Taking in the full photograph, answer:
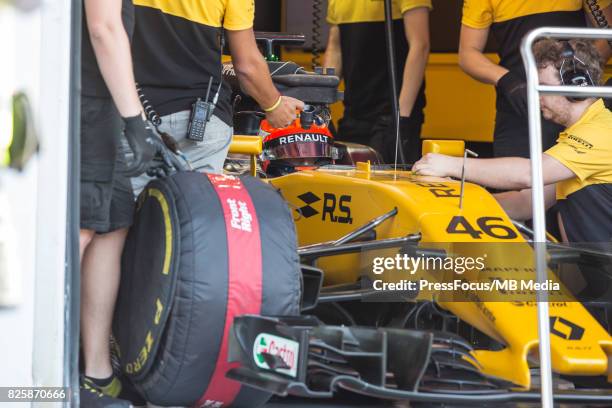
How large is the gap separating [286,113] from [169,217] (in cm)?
134

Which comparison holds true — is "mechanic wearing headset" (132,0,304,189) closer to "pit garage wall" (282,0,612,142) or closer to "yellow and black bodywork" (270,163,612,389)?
"yellow and black bodywork" (270,163,612,389)

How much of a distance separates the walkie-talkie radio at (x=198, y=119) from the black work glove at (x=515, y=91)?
162cm

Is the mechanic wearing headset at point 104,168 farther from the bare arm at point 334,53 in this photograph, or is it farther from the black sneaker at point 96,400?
the bare arm at point 334,53

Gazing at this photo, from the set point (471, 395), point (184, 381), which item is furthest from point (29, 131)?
point (471, 395)

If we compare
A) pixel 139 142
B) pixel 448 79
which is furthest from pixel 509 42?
pixel 139 142

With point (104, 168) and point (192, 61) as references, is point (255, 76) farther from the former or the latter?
point (104, 168)

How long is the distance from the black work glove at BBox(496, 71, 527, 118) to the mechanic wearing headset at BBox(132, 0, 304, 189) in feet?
4.54

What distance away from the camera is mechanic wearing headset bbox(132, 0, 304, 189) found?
151 inches

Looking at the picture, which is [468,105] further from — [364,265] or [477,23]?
[364,265]

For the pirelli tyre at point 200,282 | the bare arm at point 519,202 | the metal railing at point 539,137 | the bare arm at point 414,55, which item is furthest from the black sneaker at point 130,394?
the bare arm at point 414,55

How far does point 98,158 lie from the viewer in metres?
2.91

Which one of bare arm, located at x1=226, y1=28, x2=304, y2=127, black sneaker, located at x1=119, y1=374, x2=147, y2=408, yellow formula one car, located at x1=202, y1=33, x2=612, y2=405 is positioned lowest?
black sneaker, located at x1=119, y1=374, x2=147, y2=408

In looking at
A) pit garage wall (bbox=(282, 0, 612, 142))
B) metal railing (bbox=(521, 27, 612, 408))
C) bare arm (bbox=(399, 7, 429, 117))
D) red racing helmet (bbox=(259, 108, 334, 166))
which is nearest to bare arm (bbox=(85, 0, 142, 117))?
metal railing (bbox=(521, 27, 612, 408))

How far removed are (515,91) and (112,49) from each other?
8.27 feet
